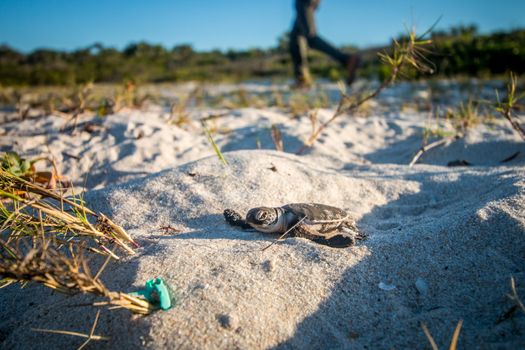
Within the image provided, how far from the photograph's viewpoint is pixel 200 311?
1133mm

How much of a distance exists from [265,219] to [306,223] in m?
0.20

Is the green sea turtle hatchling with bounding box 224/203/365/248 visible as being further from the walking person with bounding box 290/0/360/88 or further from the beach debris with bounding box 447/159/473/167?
the walking person with bounding box 290/0/360/88

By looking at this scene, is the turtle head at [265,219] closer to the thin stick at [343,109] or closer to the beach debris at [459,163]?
the thin stick at [343,109]

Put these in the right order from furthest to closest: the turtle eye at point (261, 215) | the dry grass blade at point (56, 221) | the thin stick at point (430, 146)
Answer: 1. the thin stick at point (430, 146)
2. the turtle eye at point (261, 215)
3. the dry grass blade at point (56, 221)

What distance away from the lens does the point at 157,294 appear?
1137mm

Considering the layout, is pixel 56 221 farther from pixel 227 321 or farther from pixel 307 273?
pixel 307 273

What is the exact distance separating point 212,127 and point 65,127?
1.40 m

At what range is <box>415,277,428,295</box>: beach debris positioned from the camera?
1.29m

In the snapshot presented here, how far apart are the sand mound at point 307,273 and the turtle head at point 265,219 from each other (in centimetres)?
6

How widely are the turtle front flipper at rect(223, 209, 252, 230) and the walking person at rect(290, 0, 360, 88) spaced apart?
4858 millimetres

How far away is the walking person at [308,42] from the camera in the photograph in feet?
19.2

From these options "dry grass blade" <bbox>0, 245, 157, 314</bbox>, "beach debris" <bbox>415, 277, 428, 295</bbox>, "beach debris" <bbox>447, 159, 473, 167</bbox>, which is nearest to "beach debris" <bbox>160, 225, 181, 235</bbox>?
"dry grass blade" <bbox>0, 245, 157, 314</bbox>

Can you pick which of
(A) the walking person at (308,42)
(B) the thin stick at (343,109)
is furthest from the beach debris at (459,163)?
(A) the walking person at (308,42)

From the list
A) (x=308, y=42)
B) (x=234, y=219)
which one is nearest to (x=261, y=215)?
(x=234, y=219)
